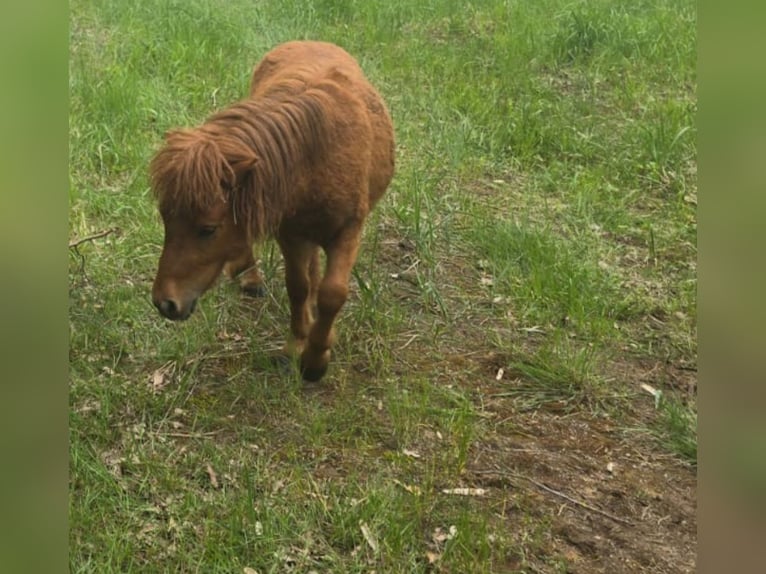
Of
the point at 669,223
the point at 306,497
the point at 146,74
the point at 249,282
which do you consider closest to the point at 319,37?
the point at 146,74

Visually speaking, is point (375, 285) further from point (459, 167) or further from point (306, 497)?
point (306, 497)

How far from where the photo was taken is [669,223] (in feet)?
9.16

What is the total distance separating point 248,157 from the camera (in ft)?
6.73

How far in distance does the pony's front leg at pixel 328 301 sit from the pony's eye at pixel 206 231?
0.49 metres

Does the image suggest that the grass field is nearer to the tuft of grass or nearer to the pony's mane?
the tuft of grass

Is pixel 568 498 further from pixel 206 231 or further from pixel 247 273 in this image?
pixel 247 273

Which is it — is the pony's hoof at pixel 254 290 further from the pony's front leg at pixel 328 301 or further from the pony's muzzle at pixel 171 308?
the pony's muzzle at pixel 171 308

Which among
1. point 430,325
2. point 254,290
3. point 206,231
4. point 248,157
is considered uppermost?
point 248,157

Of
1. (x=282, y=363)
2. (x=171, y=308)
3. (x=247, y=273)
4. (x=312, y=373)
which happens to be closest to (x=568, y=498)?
(x=312, y=373)

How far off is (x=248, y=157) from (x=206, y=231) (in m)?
0.21

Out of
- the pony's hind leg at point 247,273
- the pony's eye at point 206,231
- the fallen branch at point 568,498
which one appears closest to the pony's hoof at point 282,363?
the pony's hind leg at point 247,273

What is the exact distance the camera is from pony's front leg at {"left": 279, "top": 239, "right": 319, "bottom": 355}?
256cm

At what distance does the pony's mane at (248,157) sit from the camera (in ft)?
6.50

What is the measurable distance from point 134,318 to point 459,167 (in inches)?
46.3
